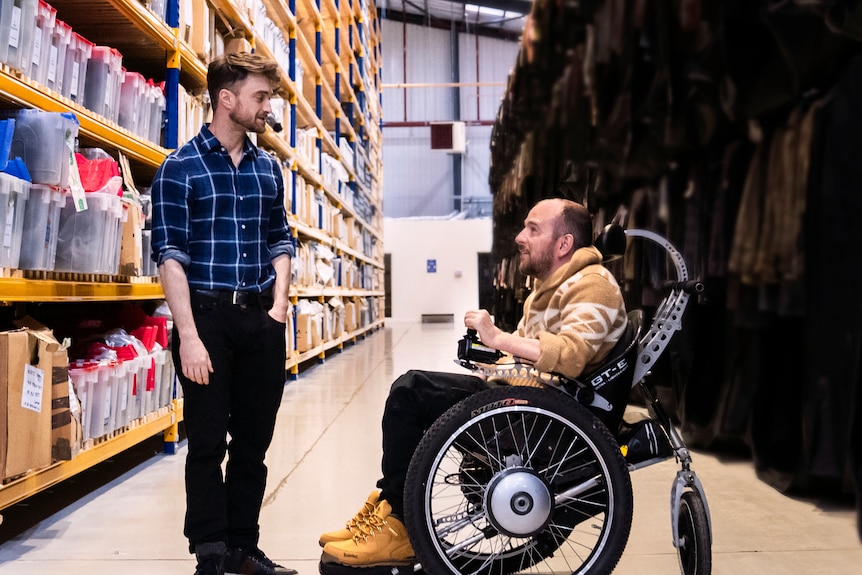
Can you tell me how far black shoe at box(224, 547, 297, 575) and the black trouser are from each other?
0.40 m

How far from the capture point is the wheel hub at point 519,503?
5.26 feet

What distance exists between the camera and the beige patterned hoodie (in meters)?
1.69

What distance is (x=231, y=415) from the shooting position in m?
2.04

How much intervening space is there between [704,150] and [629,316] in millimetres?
921

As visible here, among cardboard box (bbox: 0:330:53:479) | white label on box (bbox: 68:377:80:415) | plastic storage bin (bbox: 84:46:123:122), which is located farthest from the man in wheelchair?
plastic storage bin (bbox: 84:46:123:122)

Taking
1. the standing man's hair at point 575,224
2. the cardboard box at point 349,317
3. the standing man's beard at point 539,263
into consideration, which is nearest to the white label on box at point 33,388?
the standing man's beard at point 539,263

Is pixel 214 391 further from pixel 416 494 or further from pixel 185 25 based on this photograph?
pixel 185 25

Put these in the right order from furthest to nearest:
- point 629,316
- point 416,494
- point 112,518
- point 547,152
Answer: point 547,152 → point 112,518 → point 629,316 → point 416,494

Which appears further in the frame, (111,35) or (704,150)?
(111,35)

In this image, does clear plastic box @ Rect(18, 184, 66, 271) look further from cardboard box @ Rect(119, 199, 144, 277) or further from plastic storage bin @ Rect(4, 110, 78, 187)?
cardboard box @ Rect(119, 199, 144, 277)

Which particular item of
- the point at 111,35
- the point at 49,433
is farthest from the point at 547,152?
the point at 49,433

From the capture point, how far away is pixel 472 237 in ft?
60.5

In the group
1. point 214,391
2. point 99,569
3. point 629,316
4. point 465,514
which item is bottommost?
point 99,569

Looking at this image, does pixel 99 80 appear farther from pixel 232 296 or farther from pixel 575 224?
pixel 575 224
